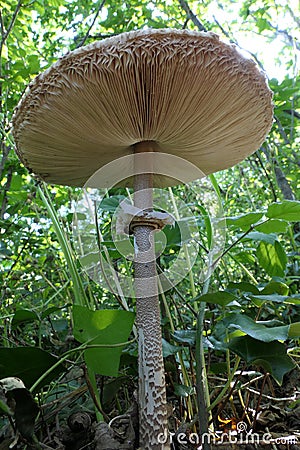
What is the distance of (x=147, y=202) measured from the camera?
4.83 ft

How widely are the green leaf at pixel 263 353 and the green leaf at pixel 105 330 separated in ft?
1.15

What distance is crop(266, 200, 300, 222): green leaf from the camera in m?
1.34

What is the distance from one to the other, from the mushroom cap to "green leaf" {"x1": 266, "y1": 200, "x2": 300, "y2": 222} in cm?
35

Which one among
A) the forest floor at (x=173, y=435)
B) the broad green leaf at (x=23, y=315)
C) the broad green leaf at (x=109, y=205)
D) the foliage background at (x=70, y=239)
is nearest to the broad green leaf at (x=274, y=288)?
the foliage background at (x=70, y=239)

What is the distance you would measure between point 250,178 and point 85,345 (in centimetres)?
266

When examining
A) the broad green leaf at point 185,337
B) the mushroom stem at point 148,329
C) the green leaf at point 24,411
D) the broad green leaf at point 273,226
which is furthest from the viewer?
the broad green leaf at point 273,226

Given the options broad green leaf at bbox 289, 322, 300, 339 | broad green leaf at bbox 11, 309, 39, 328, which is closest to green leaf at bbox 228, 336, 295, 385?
broad green leaf at bbox 289, 322, 300, 339

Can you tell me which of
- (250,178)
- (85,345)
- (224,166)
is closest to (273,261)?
(224,166)

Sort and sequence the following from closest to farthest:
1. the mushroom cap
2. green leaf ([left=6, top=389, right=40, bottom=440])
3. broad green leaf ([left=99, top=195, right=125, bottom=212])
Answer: green leaf ([left=6, top=389, right=40, bottom=440])
the mushroom cap
broad green leaf ([left=99, top=195, right=125, bottom=212])

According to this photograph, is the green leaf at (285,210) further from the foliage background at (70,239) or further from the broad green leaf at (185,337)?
the broad green leaf at (185,337)

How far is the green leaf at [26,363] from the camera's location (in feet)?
3.50

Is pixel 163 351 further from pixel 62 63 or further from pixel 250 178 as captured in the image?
pixel 250 178

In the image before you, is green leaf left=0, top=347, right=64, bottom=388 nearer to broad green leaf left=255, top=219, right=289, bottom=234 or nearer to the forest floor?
the forest floor

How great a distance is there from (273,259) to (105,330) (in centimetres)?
104
